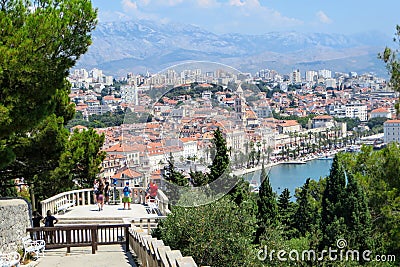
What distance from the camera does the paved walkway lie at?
24.8 feet

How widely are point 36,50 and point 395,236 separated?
26.5 ft

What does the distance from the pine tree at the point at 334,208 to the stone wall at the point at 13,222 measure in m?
8.95

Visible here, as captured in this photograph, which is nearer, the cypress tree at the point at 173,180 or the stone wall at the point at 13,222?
the cypress tree at the point at 173,180

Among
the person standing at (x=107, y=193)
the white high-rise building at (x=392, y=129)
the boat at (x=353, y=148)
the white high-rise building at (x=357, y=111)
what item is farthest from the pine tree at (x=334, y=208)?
the white high-rise building at (x=357, y=111)

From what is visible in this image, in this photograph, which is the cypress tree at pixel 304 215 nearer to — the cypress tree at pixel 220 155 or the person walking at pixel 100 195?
the person walking at pixel 100 195

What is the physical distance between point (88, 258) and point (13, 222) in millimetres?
1188

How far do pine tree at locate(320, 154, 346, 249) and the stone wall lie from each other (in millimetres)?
8953

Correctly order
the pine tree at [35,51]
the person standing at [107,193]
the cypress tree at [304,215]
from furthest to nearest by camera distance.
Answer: the cypress tree at [304,215]
the person standing at [107,193]
the pine tree at [35,51]

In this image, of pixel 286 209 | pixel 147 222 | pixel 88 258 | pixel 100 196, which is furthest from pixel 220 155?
pixel 286 209

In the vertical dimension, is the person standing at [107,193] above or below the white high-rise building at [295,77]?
below

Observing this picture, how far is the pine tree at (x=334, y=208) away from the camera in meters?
15.2

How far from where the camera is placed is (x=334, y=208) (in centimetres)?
1680

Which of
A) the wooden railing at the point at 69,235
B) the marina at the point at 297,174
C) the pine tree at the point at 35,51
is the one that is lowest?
the marina at the point at 297,174

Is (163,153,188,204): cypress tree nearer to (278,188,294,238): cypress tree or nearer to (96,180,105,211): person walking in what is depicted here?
(96,180,105,211): person walking
